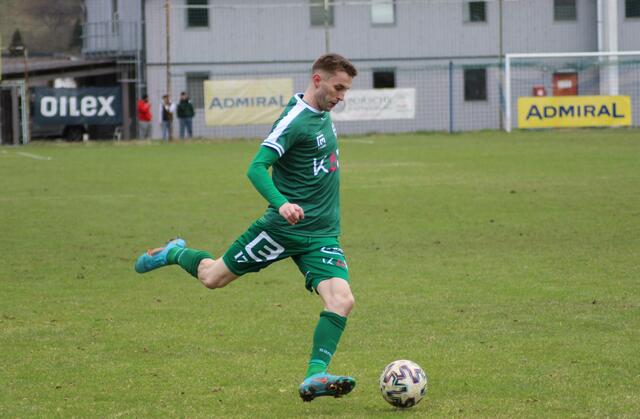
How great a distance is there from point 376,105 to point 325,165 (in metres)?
36.1

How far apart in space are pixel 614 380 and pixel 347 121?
122 feet

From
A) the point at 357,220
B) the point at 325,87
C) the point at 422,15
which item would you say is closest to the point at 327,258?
the point at 325,87

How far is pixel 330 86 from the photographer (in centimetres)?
684

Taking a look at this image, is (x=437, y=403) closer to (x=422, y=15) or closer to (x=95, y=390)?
(x=95, y=390)

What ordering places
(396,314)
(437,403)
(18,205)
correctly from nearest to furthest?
(437,403) < (396,314) < (18,205)

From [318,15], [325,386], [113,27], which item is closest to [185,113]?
[318,15]

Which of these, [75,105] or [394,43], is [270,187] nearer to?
[75,105]

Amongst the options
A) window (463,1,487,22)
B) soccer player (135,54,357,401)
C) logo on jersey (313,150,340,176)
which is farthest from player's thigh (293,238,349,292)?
window (463,1,487,22)

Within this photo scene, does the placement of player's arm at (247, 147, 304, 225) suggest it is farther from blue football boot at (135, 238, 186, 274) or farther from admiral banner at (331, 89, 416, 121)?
admiral banner at (331, 89, 416, 121)

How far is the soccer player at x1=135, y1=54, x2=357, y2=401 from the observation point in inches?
265

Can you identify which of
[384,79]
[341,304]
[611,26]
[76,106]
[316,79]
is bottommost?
[341,304]

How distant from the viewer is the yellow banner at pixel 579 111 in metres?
39.8

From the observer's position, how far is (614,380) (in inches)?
276

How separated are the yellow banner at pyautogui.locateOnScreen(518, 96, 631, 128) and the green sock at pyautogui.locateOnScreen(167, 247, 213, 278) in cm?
3333
